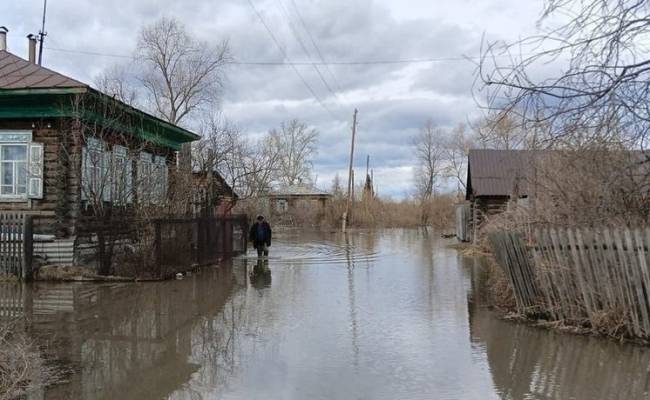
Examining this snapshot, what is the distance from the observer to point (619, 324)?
25.1 ft

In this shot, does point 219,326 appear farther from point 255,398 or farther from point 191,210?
point 191,210

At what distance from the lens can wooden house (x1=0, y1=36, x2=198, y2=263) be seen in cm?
1508

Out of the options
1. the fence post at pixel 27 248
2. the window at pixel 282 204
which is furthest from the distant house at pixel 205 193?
the window at pixel 282 204

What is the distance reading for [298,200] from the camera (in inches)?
2472

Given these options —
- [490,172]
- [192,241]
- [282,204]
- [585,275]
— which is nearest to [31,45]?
[192,241]

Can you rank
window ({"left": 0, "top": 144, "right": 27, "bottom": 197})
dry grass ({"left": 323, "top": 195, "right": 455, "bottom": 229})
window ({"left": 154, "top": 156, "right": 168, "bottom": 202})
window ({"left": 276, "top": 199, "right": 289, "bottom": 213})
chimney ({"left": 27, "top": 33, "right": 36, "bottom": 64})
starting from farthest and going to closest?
window ({"left": 276, "top": 199, "right": 289, "bottom": 213}) → dry grass ({"left": 323, "top": 195, "right": 455, "bottom": 229}) → chimney ({"left": 27, "top": 33, "right": 36, "bottom": 64}) → window ({"left": 154, "top": 156, "right": 168, "bottom": 202}) → window ({"left": 0, "top": 144, "right": 27, "bottom": 197})

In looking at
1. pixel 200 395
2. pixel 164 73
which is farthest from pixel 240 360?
pixel 164 73

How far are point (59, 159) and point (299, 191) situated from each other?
176 ft

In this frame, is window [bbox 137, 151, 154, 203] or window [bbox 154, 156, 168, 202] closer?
window [bbox 137, 151, 154, 203]

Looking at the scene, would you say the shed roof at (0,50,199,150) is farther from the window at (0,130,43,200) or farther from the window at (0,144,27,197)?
the window at (0,144,27,197)

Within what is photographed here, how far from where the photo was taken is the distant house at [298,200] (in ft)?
185

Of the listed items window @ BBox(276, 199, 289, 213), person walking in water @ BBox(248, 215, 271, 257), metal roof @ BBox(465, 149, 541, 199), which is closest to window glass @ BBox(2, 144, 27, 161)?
person walking in water @ BBox(248, 215, 271, 257)

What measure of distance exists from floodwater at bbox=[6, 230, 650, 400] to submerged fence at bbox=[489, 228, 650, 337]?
42cm

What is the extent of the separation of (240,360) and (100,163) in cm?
1040
